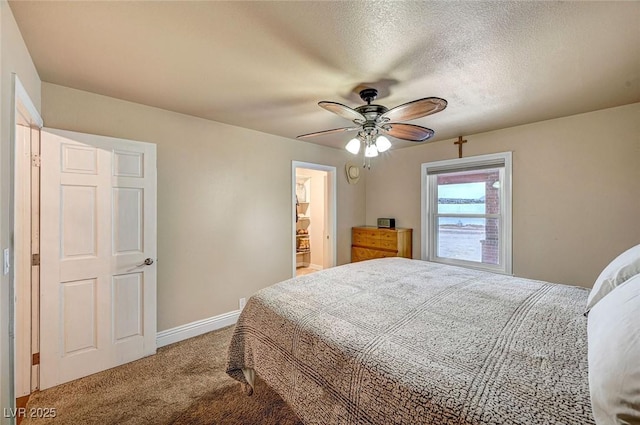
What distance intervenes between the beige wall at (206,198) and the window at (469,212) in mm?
2056

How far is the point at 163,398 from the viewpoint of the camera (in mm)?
2016

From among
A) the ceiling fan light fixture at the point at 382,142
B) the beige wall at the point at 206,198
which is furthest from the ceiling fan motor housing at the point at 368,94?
the beige wall at the point at 206,198

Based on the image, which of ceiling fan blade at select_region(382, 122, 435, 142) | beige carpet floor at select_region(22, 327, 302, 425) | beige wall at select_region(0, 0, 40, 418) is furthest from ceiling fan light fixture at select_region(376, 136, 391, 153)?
beige wall at select_region(0, 0, 40, 418)

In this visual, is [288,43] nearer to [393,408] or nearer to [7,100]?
[7,100]

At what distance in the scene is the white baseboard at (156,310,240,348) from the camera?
9.11ft

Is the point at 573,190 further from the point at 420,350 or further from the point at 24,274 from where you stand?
the point at 24,274

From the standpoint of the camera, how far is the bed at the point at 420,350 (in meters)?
0.86

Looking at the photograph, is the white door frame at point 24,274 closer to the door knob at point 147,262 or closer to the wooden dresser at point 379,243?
the door knob at point 147,262

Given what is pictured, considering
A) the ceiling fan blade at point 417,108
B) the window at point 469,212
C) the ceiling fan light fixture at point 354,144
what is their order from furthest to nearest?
the window at point 469,212
the ceiling fan light fixture at point 354,144
the ceiling fan blade at point 417,108

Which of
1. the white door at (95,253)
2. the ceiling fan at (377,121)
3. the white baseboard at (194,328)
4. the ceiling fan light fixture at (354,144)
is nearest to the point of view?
the ceiling fan at (377,121)

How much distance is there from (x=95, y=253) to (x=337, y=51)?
251 cm

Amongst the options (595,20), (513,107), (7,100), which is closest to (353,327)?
(595,20)

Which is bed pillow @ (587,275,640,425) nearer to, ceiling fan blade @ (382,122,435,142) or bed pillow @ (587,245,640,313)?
bed pillow @ (587,245,640,313)

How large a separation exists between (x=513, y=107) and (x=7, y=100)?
12.3 ft
